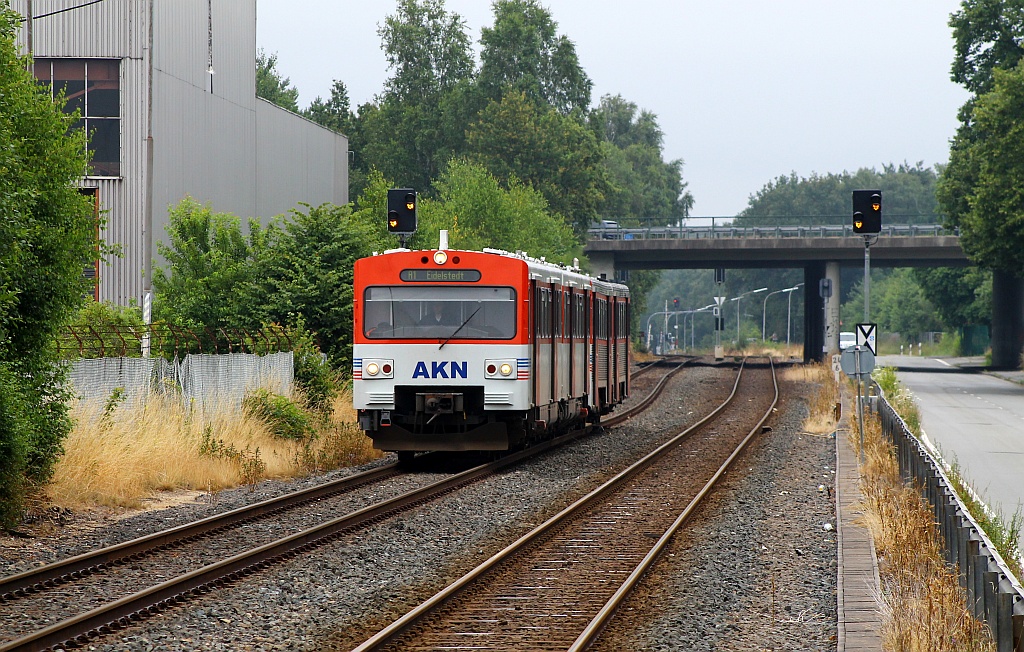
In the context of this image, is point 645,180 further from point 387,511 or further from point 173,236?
point 387,511

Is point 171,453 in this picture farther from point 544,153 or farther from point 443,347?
point 544,153

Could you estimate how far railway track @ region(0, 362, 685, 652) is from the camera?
9328 mm

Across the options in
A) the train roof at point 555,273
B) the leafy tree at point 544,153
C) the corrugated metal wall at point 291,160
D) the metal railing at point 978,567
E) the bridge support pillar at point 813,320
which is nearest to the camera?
the metal railing at point 978,567

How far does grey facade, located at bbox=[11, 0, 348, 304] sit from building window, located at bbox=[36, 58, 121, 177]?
0.40 ft

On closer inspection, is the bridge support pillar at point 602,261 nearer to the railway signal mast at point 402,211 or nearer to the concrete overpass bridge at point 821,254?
the concrete overpass bridge at point 821,254

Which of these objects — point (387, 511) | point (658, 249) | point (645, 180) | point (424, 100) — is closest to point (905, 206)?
point (645, 180)

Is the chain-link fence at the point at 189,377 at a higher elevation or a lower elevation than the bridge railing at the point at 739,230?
lower

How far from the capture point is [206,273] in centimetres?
2917

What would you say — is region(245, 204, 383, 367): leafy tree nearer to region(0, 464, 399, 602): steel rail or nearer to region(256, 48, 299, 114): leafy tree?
region(0, 464, 399, 602): steel rail

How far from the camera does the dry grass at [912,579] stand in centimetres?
793

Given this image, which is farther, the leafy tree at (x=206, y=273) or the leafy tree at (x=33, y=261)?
the leafy tree at (x=206, y=273)

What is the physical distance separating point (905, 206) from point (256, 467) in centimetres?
16411

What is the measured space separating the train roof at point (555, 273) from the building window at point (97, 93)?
14.1m

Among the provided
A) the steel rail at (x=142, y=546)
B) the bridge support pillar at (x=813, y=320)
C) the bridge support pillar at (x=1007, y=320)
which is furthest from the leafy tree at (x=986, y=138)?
the steel rail at (x=142, y=546)
